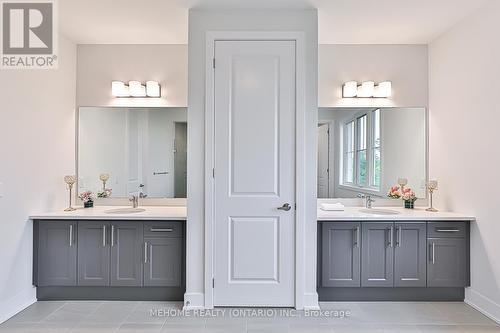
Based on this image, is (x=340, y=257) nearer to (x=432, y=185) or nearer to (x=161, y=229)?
(x=432, y=185)

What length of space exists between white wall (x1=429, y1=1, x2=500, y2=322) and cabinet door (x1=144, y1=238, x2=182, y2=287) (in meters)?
2.67

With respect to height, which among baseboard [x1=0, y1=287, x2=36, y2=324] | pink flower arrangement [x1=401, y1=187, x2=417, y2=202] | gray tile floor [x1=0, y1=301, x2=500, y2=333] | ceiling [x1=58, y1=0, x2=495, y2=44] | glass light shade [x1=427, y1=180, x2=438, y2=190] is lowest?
gray tile floor [x1=0, y1=301, x2=500, y2=333]

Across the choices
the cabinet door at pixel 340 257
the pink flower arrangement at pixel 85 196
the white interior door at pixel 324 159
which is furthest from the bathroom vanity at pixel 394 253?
the pink flower arrangement at pixel 85 196

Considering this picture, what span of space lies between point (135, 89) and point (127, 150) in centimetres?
68

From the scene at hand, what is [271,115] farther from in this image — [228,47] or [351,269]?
[351,269]

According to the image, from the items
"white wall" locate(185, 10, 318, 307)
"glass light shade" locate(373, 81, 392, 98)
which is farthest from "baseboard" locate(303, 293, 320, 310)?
"glass light shade" locate(373, 81, 392, 98)

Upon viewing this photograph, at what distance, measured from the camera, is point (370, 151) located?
4.01 m

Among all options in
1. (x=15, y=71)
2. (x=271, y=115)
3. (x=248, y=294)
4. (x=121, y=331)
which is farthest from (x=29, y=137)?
(x=248, y=294)

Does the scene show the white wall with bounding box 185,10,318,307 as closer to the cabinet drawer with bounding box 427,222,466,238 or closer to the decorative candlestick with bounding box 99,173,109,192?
the cabinet drawer with bounding box 427,222,466,238

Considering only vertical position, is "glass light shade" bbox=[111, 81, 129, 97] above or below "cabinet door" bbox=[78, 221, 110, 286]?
above

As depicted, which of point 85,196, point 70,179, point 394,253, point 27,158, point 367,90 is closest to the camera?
point 27,158

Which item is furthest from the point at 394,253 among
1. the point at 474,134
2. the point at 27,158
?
the point at 27,158

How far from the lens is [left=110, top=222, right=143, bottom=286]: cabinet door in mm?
3275

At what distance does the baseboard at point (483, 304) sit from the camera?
293 cm
